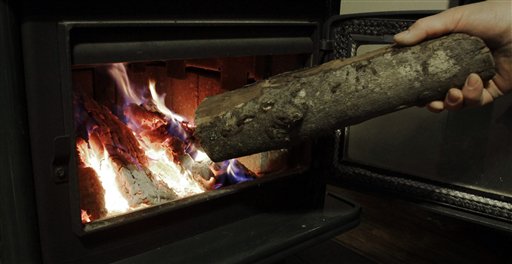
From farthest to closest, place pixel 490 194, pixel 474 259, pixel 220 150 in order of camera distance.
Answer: pixel 474 259 → pixel 490 194 → pixel 220 150

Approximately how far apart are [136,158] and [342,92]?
0.54 meters

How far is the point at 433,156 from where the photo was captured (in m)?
1.27

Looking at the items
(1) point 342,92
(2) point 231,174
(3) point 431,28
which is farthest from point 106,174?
(3) point 431,28

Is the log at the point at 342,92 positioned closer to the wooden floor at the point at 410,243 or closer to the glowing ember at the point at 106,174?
the glowing ember at the point at 106,174

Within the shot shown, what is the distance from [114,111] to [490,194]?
970mm

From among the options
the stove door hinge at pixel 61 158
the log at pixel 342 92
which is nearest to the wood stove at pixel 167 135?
the stove door hinge at pixel 61 158

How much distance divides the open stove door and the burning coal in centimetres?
33

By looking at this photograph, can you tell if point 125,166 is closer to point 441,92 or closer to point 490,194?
point 441,92

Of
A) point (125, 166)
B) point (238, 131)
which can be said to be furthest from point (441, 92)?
point (125, 166)

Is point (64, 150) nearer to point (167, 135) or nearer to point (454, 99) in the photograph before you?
point (167, 135)

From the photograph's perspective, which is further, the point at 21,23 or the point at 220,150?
the point at 220,150

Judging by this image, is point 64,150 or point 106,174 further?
point 106,174

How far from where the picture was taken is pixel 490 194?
1149 millimetres

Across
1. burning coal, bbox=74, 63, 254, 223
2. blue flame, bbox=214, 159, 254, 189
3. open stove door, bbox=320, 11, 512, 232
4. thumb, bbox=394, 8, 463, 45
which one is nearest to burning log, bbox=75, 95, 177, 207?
burning coal, bbox=74, 63, 254, 223
